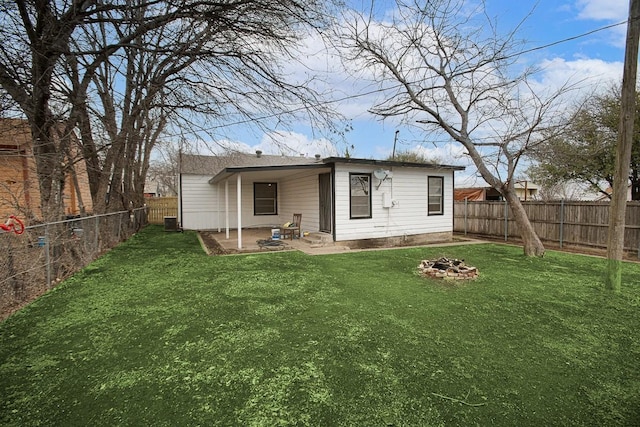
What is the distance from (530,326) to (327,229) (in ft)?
22.0

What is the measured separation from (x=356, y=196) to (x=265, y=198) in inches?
241

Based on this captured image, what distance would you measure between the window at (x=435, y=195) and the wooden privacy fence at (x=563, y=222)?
6.48 ft

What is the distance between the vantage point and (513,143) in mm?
7633

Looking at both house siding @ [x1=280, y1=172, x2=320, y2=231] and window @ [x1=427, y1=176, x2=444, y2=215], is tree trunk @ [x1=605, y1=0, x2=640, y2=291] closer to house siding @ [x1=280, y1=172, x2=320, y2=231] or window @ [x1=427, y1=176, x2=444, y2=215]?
window @ [x1=427, y1=176, x2=444, y2=215]

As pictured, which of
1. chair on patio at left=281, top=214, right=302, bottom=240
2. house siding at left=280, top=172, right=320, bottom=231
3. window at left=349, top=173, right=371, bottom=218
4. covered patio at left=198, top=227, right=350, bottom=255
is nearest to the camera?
covered patio at left=198, top=227, right=350, bottom=255

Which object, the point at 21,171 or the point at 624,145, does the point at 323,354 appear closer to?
the point at 624,145

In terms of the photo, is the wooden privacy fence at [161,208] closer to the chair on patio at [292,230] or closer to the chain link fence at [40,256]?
the chair on patio at [292,230]

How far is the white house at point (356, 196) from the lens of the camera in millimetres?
9406

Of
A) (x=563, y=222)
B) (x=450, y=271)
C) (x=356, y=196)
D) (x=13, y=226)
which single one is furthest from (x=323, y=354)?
(x=563, y=222)

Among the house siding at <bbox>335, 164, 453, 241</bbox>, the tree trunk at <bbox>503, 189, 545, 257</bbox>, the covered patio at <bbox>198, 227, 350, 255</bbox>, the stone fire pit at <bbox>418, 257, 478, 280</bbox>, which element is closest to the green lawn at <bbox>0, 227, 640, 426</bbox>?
the stone fire pit at <bbox>418, 257, 478, 280</bbox>

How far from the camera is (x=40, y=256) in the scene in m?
4.95

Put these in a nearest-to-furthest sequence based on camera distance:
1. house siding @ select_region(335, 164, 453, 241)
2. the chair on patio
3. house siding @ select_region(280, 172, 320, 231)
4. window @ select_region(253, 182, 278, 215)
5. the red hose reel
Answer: the red hose reel
house siding @ select_region(335, 164, 453, 241)
house siding @ select_region(280, 172, 320, 231)
the chair on patio
window @ select_region(253, 182, 278, 215)

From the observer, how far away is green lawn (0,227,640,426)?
217 centimetres

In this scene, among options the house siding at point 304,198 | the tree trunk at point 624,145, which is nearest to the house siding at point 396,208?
the house siding at point 304,198
